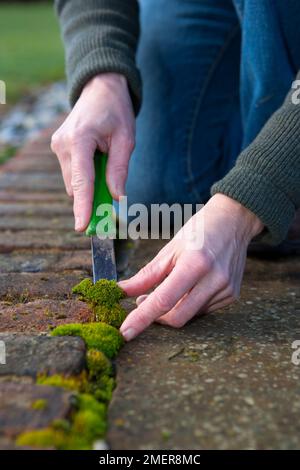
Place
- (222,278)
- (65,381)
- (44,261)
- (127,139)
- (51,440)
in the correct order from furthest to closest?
(44,261)
(127,139)
(222,278)
(65,381)
(51,440)

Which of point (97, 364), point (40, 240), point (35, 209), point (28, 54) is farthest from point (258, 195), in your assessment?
point (28, 54)

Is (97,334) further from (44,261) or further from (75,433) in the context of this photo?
(44,261)

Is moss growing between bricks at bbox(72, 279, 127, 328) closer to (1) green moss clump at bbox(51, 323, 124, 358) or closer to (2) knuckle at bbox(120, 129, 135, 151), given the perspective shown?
(1) green moss clump at bbox(51, 323, 124, 358)

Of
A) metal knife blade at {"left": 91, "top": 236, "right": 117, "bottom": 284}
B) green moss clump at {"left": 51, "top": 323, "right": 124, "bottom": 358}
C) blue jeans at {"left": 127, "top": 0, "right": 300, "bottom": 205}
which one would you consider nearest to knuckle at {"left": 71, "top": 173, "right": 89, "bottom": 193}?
metal knife blade at {"left": 91, "top": 236, "right": 117, "bottom": 284}

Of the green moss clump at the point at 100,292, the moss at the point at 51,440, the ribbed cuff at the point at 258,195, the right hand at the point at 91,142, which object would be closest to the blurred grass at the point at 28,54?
the right hand at the point at 91,142

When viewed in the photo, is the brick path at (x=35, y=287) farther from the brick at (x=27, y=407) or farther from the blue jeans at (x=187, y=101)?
the blue jeans at (x=187, y=101)

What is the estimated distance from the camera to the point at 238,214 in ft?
4.86

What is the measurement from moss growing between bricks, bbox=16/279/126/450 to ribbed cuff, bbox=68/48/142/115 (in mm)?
646

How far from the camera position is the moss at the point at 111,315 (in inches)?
55.5

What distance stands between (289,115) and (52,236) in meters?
0.88

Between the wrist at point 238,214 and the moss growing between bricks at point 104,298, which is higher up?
the wrist at point 238,214

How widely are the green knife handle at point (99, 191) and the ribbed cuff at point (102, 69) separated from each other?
0.30 m

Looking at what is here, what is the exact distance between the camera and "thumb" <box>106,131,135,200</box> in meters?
1.64

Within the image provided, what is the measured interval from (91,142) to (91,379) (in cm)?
68
